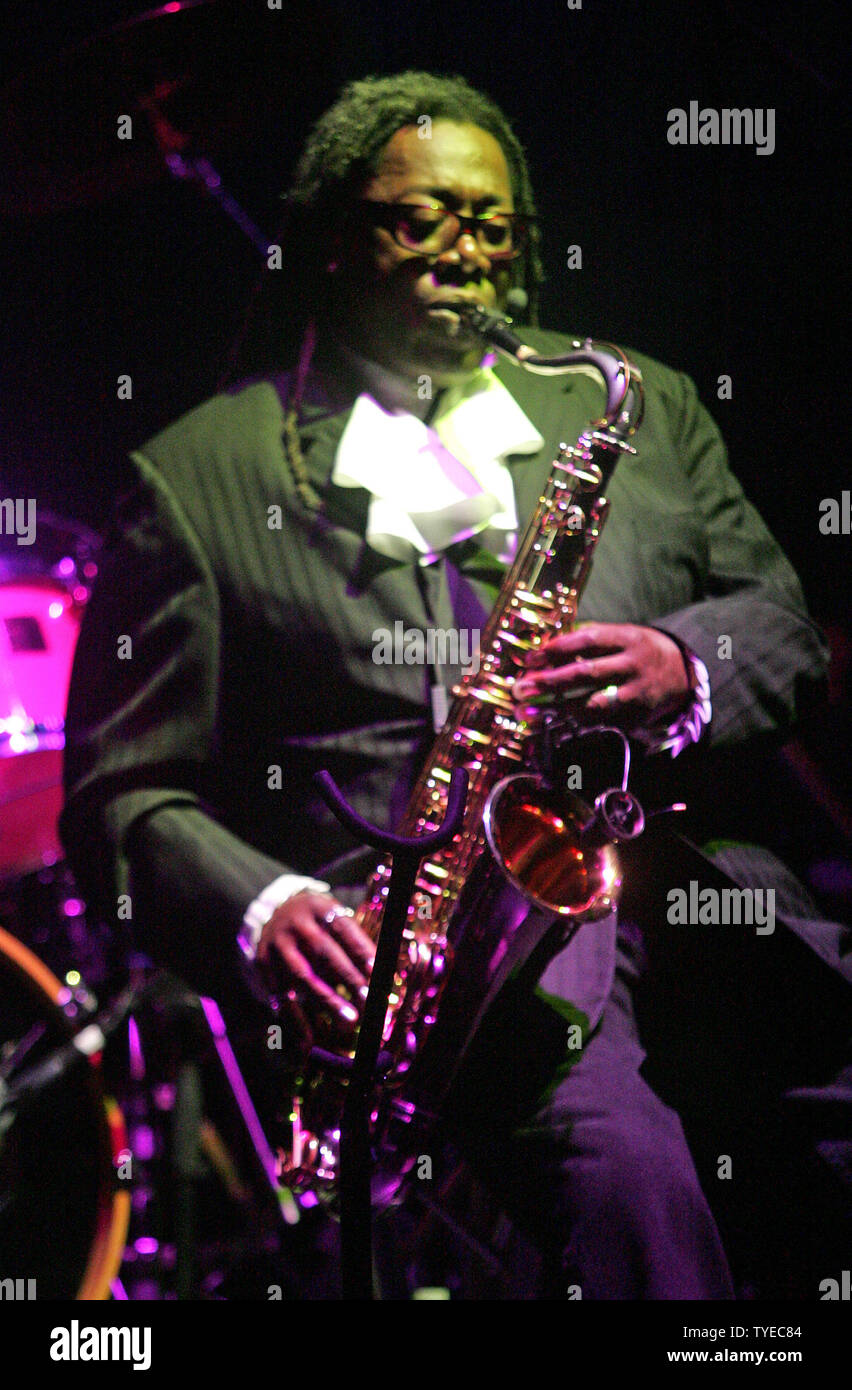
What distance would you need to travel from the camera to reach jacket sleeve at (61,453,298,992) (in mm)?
2418

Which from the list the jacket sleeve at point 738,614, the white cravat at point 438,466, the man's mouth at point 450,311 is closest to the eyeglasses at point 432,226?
the man's mouth at point 450,311

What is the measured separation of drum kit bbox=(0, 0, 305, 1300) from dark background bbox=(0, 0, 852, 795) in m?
0.12

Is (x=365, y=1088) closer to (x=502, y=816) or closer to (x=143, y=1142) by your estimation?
(x=502, y=816)

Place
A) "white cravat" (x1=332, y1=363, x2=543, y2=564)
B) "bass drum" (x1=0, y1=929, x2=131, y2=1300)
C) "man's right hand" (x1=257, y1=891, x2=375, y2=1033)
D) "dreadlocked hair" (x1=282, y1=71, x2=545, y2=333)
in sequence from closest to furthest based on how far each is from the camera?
"man's right hand" (x1=257, y1=891, x2=375, y2=1033)
"white cravat" (x1=332, y1=363, x2=543, y2=564)
"dreadlocked hair" (x1=282, y1=71, x2=545, y2=333)
"bass drum" (x1=0, y1=929, x2=131, y2=1300)

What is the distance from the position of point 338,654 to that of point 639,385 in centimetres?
95

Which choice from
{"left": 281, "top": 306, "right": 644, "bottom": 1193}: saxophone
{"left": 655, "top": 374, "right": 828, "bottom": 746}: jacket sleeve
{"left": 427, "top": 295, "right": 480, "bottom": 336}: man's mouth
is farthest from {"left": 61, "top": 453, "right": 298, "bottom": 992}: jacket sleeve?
{"left": 655, "top": 374, "right": 828, "bottom": 746}: jacket sleeve

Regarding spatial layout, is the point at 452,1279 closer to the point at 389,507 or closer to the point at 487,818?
the point at 487,818

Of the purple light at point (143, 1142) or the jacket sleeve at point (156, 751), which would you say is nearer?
the jacket sleeve at point (156, 751)

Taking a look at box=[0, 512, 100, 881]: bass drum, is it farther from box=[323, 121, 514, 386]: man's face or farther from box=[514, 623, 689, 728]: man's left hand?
box=[514, 623, 689, 728]: man's left hand

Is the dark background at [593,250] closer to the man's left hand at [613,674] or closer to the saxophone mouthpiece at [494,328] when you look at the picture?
the saxophone mouthpiece at [494,328]

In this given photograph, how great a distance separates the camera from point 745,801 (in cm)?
264

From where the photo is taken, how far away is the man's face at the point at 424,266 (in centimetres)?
268

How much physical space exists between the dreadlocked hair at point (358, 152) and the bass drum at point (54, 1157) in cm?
194

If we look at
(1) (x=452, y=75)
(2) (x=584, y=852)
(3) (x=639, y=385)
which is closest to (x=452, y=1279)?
(2) (x=584, y=852)
